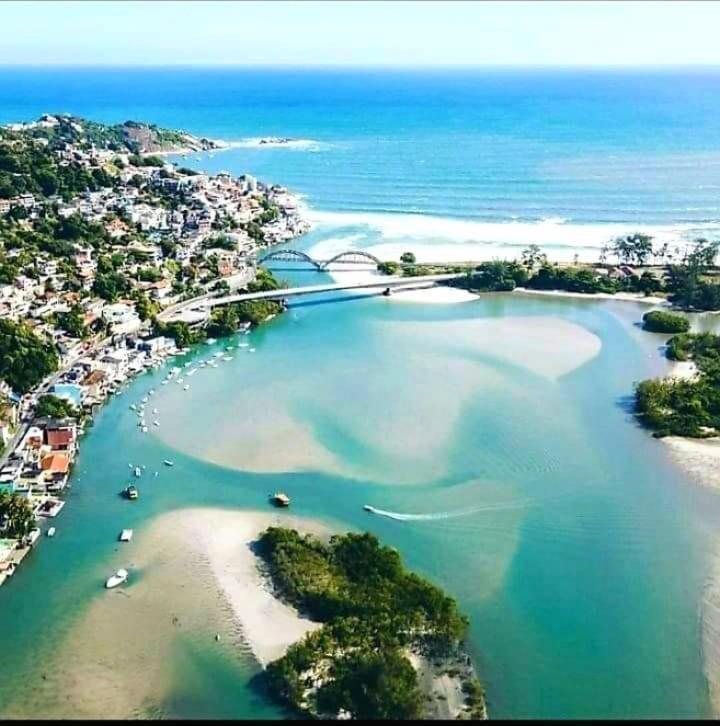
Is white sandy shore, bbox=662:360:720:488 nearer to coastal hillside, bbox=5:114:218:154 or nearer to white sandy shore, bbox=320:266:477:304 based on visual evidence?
white sandy shore, bbox=320:266:477:304

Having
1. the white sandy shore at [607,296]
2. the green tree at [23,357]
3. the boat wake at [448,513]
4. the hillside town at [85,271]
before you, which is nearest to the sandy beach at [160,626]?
the boat wake at [448,513]

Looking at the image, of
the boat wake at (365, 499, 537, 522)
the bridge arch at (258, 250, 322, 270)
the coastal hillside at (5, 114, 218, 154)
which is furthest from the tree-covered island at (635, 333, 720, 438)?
the coastal hillside at (5, 114, 218, 154)

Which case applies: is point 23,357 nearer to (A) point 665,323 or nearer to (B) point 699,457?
(B) point 699,457

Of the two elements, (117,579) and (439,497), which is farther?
(439,497)

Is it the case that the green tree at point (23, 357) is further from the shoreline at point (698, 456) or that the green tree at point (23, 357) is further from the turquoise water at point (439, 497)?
the shoreline at point (698, 456)

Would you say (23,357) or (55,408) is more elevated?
(23,357)

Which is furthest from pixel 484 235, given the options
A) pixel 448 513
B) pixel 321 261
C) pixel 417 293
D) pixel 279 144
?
pixel 279 144
